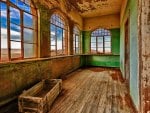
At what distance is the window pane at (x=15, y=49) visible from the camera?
314 cm

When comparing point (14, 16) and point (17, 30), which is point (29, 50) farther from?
point (14, 16)

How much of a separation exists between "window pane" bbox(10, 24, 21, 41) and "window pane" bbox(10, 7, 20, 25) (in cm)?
12

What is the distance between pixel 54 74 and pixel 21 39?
1919mm

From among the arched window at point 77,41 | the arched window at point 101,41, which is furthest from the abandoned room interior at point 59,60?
the arched window at point 101,41

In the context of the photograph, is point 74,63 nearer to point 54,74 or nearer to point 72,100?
point 54,74

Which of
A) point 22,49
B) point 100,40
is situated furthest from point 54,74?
point 100,40

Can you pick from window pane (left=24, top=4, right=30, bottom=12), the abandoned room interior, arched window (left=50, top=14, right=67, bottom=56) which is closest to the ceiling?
the abandoned room interior

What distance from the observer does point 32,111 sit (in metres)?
2.36

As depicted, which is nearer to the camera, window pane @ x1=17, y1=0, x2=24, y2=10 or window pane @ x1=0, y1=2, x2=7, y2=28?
window pane @ x1=0, y1=2, x2=7, y2=28

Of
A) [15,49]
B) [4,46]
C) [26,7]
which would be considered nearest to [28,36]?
[15,49]

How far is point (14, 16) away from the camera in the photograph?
10.4 ft

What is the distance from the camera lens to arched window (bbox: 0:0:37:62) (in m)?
2.88

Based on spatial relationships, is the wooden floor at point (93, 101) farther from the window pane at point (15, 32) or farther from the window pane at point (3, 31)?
the window pane at point (15, 32)

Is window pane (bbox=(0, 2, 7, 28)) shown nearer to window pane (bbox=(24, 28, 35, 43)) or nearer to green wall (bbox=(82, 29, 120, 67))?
window pane (bbox=(24, 28, 35, 43))
